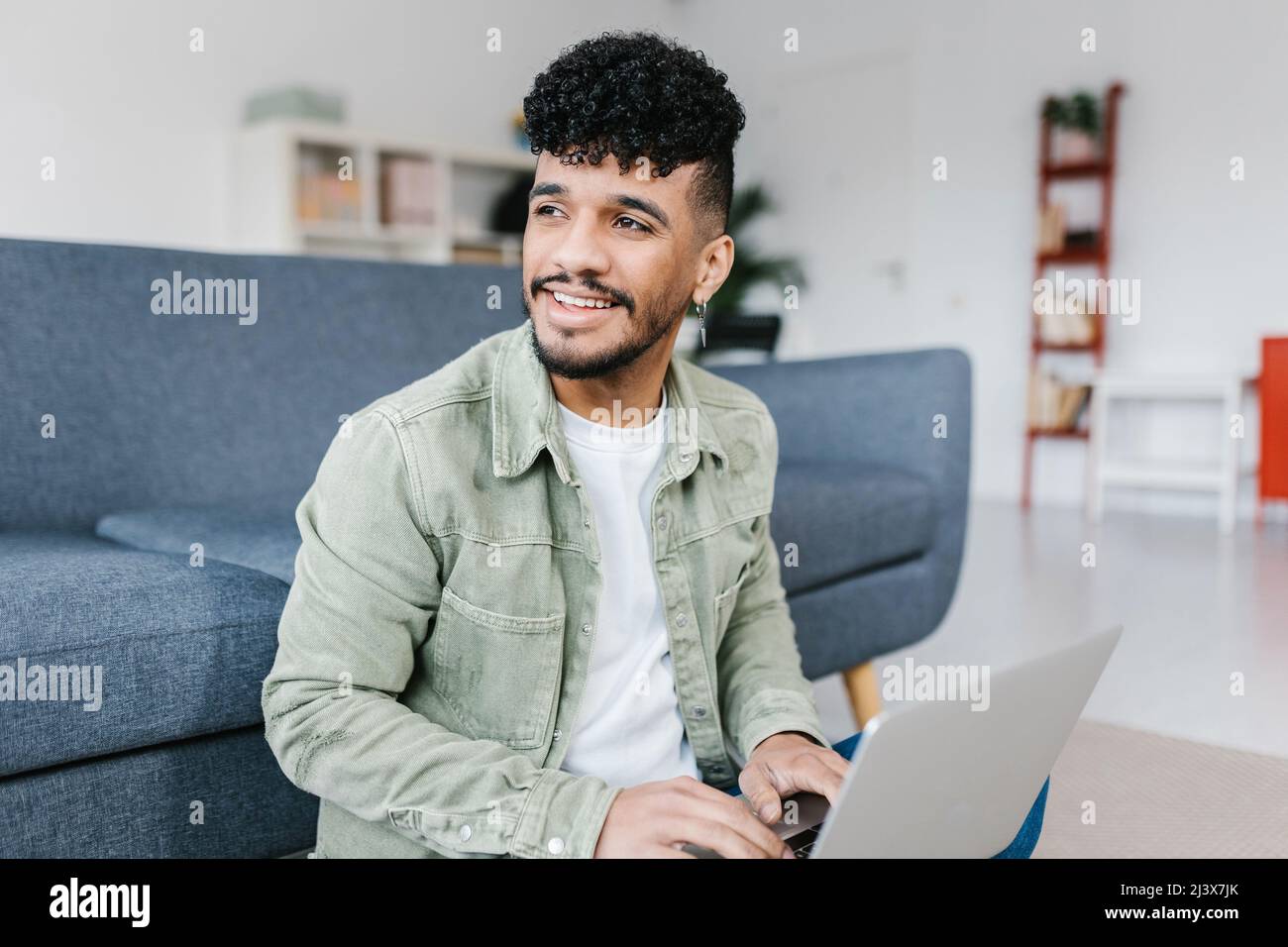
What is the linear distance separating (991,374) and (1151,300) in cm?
84

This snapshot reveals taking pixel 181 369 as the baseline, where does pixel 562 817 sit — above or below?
below

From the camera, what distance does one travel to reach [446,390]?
3.06 feet

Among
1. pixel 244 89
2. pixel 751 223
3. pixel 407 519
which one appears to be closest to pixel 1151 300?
pixel 751 223

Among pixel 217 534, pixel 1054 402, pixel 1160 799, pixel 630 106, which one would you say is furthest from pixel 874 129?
pixel 630 106

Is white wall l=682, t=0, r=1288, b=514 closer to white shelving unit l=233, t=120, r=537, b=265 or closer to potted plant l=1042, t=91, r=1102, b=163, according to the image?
potted plant l=1042, t=91, r=1102, b=163

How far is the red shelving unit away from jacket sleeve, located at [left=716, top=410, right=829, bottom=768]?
432 centimetres

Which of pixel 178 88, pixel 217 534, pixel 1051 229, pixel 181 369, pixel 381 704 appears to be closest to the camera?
pixel 381 704

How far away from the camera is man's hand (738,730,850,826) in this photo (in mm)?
842

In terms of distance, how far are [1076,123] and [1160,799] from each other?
418 cm

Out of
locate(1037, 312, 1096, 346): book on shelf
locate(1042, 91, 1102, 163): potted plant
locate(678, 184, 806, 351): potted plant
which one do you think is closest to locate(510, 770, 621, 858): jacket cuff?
locate(1037, 312, 1096, 346): book on shelf

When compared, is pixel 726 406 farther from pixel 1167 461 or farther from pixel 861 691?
pixel 1167 461

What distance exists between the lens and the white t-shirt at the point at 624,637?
99 centimetres

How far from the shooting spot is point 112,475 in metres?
1.73

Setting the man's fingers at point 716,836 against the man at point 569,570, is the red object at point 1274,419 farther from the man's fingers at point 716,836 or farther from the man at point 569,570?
the man's fingers at point 716,836
